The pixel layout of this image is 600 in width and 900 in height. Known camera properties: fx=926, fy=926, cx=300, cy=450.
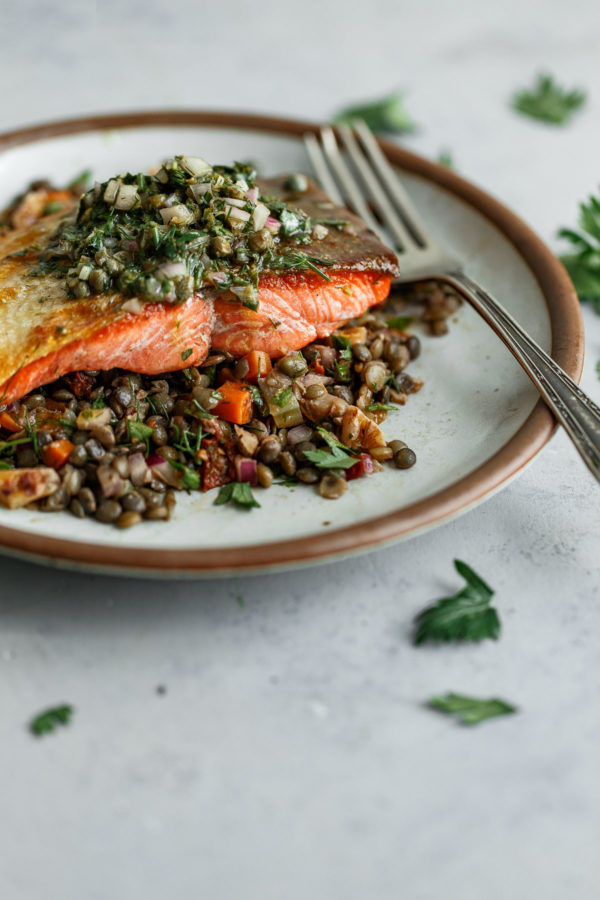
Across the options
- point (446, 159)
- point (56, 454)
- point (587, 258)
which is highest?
point (446, 159)

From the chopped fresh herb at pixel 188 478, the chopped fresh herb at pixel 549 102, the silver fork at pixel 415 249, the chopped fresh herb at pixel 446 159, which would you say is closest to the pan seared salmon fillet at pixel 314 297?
the silver fork at pixel 415 249

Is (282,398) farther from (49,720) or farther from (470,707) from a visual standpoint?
(49,720)

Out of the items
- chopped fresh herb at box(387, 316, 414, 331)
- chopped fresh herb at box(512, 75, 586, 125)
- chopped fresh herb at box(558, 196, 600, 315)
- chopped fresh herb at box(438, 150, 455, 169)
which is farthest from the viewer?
chopped fresh herb at box(512, 75, 586, 125)

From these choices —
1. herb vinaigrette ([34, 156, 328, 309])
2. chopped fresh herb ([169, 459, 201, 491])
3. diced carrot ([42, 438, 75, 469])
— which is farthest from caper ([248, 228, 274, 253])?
diced carrot ([42, 438, 75, 469])

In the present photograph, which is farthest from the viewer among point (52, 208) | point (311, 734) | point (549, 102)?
point (549, 102)

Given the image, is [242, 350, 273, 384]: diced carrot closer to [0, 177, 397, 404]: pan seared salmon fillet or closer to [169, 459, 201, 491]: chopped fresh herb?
[0, 177, 397, 404]: pan seared salmon fillet

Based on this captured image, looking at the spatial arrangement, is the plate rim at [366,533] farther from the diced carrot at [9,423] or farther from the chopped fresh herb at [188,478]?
the diced carrot at [9,423]

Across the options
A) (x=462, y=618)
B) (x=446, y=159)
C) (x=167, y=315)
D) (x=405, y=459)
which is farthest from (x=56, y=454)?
(x=446, y=159)

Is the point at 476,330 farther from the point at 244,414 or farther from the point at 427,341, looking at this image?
the point at 244,414
